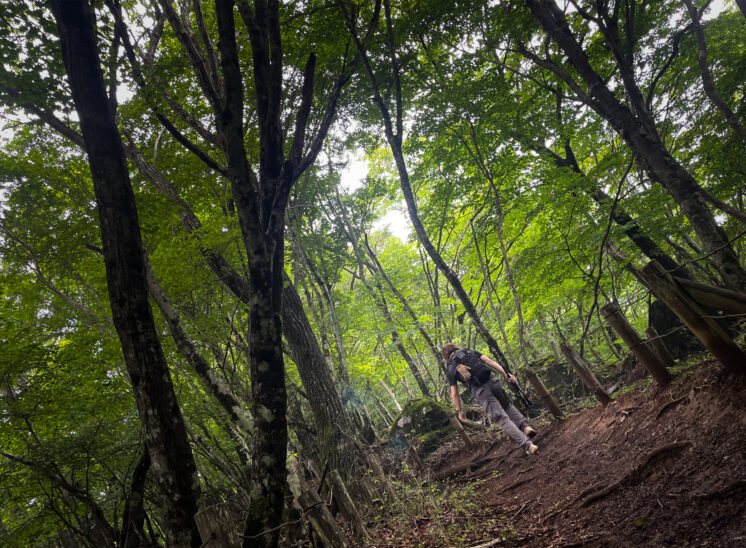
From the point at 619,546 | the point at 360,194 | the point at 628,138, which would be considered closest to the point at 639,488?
the point at 619,546

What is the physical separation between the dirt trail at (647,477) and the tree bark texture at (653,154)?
203 centimetres

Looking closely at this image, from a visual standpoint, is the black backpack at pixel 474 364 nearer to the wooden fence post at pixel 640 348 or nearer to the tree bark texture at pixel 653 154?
the wooden fence post at pixel 640 348

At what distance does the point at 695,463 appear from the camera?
2818mm

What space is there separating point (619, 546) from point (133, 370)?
389 centimetres

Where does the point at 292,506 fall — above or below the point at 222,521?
below

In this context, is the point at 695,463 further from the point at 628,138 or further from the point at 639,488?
the point at 628,138

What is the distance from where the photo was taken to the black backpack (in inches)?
242

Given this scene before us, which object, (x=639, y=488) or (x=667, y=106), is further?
(x=667, y=106)

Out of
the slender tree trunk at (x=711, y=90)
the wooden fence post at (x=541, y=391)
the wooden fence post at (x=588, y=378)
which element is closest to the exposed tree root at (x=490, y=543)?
the wooden fence post at (x=588, y=378)

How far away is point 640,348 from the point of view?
423cm

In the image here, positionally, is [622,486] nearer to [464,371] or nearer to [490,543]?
[490,543]

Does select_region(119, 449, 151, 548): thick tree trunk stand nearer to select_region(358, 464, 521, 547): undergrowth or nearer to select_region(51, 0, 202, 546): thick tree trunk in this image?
select_region(51, 0, 202, 546): thick tree trunk

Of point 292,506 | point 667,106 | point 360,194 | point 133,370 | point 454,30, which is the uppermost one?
point 360,194

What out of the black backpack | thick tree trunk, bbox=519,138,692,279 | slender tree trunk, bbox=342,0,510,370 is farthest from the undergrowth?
thick tree trunk, bbox=519,138,692,279
